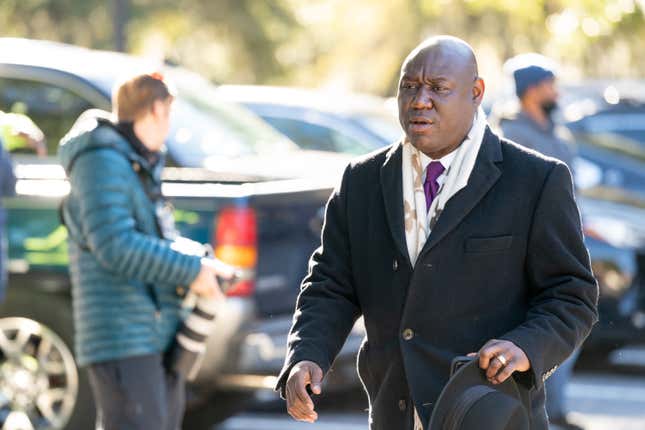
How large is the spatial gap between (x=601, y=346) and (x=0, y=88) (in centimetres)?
462

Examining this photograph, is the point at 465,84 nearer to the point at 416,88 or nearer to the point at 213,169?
the point at 416,88

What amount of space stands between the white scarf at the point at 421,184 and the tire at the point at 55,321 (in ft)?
11.4

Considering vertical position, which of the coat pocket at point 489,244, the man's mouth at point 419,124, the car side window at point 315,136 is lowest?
the car side window at point 315,136

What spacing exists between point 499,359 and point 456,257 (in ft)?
1.05

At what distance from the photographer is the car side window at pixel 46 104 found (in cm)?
757

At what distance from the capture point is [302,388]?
11.9 ft

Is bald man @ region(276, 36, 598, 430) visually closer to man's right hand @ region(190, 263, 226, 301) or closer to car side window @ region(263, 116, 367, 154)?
man's right hand @ region(190, 263, 226, 301)

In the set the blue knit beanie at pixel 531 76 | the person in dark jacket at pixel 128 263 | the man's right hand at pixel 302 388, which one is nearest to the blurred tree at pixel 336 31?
the blue knit beanie at pixel 531 76

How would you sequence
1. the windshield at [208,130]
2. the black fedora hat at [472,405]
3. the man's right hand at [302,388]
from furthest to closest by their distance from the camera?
the windshield at [208,130] → the man's right hand at [302,388] → the black fedora hat at [472,405]

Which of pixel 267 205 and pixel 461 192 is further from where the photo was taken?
pixel 267 205

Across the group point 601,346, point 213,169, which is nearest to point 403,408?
point 213,169

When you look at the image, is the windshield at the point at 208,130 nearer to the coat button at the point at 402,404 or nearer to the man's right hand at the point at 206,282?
the man's right hand at the point at 206,282

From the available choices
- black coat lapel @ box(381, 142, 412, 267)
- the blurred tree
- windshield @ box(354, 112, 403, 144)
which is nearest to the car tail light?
black coat lapel @ box(381, 142, 412, 267)

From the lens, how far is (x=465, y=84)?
3666 mm
